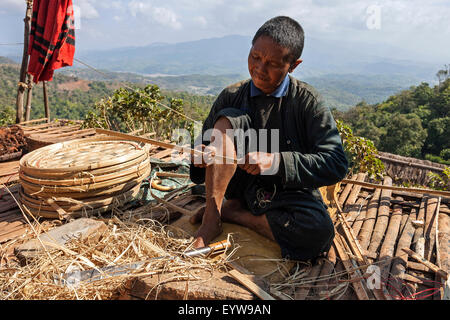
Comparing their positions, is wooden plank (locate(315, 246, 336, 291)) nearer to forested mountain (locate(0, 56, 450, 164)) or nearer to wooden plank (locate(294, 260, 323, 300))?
wooden plank (locate(294, 260, 323, 300))

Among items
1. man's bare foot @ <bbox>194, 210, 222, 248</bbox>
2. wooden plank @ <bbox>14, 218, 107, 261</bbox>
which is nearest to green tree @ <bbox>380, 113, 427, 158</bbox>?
man's bare foot @ <bbox>194, 210, 222, 248</bbox>

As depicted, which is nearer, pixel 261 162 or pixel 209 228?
pixel 261 162

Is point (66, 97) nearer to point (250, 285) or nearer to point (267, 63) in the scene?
point (267, 63)

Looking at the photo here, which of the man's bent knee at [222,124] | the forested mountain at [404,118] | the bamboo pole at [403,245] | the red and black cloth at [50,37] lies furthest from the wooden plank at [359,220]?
the forested mountain at [404,118]

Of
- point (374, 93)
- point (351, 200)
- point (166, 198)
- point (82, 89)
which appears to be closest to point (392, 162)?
point (351, 200)

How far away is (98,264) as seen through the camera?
66.0 inches

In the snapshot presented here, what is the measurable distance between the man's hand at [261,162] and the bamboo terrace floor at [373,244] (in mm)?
573

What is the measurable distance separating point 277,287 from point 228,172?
647 millimetres

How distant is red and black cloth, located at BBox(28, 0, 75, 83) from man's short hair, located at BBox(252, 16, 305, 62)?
3.21 metres

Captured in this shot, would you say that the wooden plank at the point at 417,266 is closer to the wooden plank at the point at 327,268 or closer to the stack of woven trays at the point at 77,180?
the wooden plank at the point at 327,268

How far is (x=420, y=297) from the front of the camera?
1.67 m

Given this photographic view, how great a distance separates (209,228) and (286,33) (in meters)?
1.16

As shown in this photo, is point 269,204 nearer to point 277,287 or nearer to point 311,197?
point 311,197

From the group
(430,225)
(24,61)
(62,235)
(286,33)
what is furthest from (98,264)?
(24,61)
